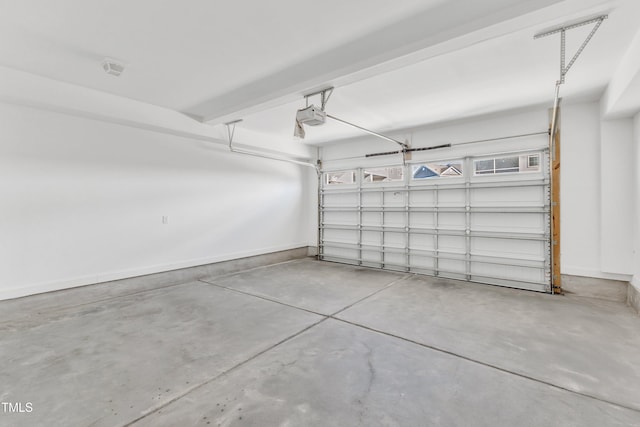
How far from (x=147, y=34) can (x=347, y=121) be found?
3.35 m

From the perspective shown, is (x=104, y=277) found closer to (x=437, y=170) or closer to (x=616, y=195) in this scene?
(x=437, y=170)

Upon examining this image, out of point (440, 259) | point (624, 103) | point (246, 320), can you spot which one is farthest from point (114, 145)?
point (624, 103)

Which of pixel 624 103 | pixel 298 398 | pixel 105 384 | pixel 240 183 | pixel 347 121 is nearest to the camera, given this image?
pixel 298 398

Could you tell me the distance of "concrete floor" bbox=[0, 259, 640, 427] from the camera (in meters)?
1.88

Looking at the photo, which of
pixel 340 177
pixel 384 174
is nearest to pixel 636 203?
pixel 384 174

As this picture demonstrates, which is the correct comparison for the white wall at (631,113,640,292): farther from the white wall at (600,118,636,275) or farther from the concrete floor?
the concrete floor

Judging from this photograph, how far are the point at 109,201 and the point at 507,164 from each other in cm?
657

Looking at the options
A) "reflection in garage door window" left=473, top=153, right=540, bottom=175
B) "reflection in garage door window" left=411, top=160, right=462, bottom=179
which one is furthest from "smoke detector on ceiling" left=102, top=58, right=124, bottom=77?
"reflection in garage door window" left=473, top=153, right=540, bottom=175

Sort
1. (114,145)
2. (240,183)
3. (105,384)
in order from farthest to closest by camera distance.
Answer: (240,183), (114,145), (105,384)

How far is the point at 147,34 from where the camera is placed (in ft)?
8.42

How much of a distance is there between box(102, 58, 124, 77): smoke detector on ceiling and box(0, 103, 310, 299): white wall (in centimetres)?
142

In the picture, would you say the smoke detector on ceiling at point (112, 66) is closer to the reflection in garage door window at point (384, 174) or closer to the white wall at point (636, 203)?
the reflection in garage door window at point (384, 174)

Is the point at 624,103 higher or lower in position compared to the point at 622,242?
higher

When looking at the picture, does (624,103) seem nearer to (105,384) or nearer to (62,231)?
(105,384)
